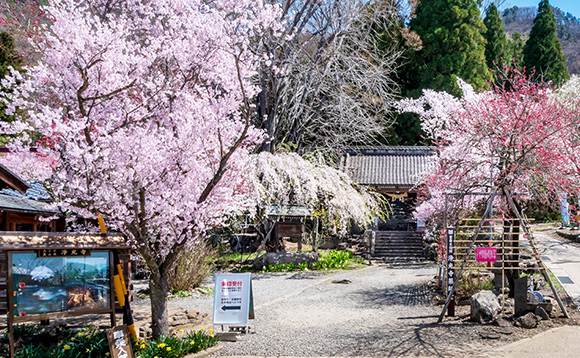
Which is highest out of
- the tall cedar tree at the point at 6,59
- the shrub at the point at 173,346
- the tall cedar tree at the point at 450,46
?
the tall cedar tree at the point at 450,46

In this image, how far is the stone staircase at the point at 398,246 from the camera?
65.5 feet

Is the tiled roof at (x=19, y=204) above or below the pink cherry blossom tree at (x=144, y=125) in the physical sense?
below

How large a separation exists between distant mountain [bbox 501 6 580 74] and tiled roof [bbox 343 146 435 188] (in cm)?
3453

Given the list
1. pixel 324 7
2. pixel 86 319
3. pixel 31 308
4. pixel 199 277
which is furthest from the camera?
pixel 324 7

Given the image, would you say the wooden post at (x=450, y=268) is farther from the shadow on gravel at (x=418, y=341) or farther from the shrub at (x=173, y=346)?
the shrub at (x=173, y=346)

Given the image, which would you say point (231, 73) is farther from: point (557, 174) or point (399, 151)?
point (399, 151)

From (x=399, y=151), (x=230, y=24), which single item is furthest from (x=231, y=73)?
(x=399, y=151)

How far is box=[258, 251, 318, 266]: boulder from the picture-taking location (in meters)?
17.3

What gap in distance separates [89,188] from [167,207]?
1.14 metres

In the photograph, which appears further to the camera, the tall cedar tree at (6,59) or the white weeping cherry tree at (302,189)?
the tall cedar tree at (6,59)

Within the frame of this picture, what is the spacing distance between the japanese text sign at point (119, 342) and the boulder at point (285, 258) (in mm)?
11030

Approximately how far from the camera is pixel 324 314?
10.4m

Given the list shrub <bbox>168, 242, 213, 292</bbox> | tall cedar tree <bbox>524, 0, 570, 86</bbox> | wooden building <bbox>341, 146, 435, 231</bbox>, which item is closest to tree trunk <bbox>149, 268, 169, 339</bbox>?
shrub <bbox>168, 242, 213, 292</bbox>

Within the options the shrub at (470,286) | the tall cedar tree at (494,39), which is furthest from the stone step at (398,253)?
the tall cedar tree at (494,39)
